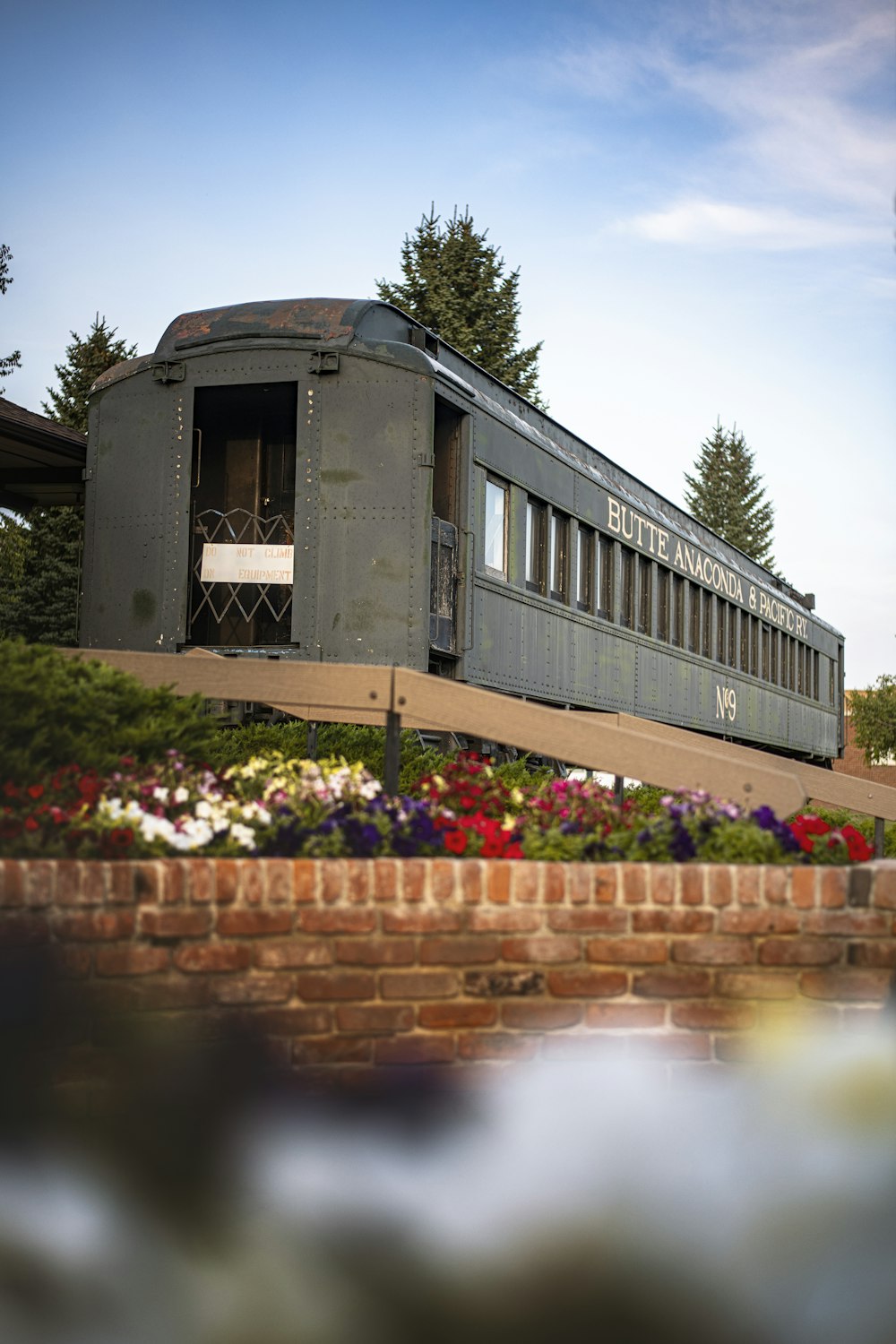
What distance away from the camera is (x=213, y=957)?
11.9ft

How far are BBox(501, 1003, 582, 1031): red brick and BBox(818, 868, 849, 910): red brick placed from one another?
28.1 inches

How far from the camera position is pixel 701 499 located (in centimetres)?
7331

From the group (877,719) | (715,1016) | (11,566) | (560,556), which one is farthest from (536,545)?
(877,719)

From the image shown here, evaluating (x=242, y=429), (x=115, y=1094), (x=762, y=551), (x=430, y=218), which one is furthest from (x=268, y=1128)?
(x=762, y=551)

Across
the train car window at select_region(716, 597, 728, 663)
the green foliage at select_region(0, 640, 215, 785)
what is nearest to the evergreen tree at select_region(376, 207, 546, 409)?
the train car window at select_region(716, 597, 728, 663)

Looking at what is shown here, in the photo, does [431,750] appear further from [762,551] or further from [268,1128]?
[762,551]

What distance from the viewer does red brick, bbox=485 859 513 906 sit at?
373 cm

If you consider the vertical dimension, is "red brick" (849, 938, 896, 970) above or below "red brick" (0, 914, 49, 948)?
below

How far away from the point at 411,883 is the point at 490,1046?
47 centimetres

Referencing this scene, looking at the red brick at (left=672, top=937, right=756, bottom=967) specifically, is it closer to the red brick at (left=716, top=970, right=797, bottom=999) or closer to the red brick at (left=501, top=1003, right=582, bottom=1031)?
the red brick at (left=716, top=970, right=797, bottom=999)

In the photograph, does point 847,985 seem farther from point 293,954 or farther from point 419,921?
point 293,954

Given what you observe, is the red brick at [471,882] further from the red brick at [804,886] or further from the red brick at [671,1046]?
the red brick at [804,886]

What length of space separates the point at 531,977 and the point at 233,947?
0.77 meters

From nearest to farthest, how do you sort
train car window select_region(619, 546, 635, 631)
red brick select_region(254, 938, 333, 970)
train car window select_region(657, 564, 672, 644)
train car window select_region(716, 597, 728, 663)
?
1. red brick select_region(254, 938, 333, 970)
2. train car window select_region(619, 546, 635, 631)
3. train car window select_region(657, 564, 672, 644)
4. train car window select_region(716, 597, 728, 663)
